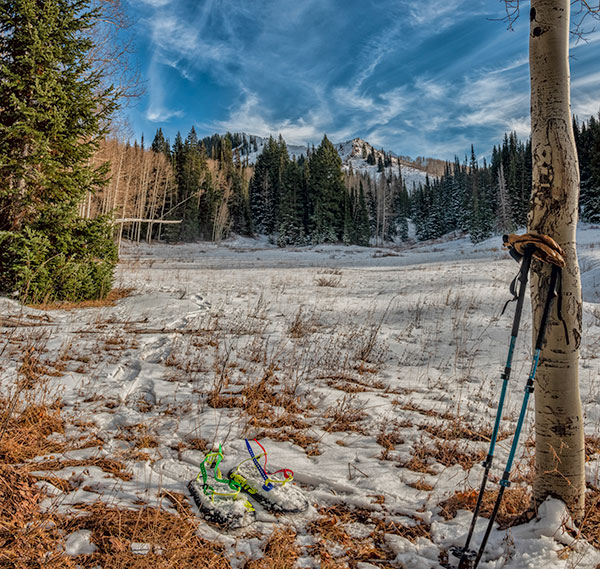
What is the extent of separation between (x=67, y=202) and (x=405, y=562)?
8.55 metres

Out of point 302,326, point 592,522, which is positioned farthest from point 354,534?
point 302,326

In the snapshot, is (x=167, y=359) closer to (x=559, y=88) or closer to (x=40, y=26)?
(x=559, y=88)

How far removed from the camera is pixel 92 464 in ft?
8.45

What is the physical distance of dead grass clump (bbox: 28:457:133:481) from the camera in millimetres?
2445

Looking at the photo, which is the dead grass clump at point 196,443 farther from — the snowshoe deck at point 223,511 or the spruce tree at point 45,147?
the spruce tree at point 45,147

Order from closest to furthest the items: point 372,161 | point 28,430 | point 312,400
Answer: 1. point 28,430
2. point 312,400
3. point 372,161

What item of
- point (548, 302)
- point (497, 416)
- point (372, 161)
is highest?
point (372, 161)

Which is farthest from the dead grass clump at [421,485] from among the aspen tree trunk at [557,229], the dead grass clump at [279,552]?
the dead grass clump at [279,552]

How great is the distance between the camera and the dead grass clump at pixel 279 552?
1.78 metres

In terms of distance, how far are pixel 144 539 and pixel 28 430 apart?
1.66 meters

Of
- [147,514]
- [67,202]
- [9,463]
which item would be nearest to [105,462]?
[9,463]

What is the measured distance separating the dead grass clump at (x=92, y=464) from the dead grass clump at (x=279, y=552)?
111 centimetres

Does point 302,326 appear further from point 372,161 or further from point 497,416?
point 372,161

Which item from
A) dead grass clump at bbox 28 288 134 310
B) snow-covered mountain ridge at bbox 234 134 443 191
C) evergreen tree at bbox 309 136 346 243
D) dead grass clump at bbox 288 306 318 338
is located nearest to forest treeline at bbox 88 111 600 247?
evergreen tree at bbox 309 136 346 243
